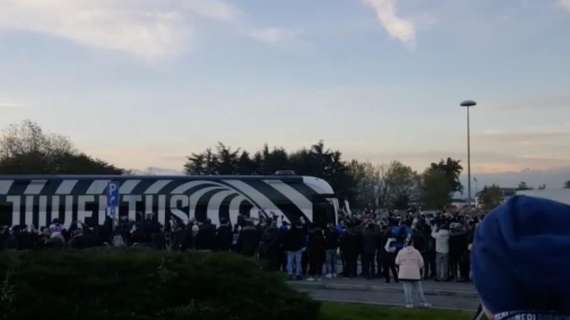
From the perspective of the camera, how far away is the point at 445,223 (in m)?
24.7

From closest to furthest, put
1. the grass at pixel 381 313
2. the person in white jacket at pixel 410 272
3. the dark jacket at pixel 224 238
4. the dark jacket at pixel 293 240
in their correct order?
1. the grass at pixel 381 313
2. the person in white jacket at pixel 410 272
3. the dark jacket at pixel 293 240
4. the dark jacket at pixel 224 238

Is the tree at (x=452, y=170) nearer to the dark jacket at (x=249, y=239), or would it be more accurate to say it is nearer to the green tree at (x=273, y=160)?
the green tree at (x=273, y=160)

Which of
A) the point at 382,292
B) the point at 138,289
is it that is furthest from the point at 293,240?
the point at 138,289

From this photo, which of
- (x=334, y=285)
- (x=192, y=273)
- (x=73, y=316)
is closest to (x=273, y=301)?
(x=192, y=273)

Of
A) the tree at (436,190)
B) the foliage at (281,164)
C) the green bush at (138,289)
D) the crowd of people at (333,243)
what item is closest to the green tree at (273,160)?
the foliage at (281,164)

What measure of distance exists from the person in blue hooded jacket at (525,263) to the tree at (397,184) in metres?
102

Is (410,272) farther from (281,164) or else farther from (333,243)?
(281,164)

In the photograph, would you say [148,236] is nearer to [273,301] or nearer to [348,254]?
[348,254]

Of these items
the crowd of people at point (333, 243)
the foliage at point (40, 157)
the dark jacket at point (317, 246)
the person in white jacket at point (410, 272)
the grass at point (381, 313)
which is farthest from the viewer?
the foliage at point (40, 157)

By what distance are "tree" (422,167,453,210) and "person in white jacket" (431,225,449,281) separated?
221 ft

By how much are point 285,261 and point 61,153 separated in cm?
Answer: 5522

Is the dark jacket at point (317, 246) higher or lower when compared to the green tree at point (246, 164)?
lower

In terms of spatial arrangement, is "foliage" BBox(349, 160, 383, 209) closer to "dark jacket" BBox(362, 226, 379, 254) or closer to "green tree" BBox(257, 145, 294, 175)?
"green tree" BBox(257, 145, 294, 175)

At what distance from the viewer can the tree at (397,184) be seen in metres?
106
